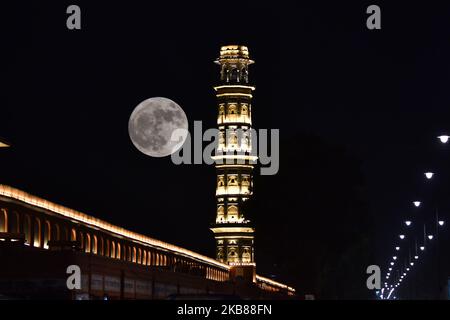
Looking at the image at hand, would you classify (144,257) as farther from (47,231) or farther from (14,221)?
(14,221)

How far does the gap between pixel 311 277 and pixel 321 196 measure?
8772 millimetres

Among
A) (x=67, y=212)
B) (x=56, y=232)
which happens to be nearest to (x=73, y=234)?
(x=67, y=212)

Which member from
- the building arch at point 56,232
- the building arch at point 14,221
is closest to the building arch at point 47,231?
the building arch at point 56,232

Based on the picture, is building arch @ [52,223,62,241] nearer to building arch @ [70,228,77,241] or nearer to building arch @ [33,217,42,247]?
building arch @ [33,217,42,247]

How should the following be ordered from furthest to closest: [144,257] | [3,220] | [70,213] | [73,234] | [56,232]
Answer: [144,257]
[73,234]
[70,213]
[56,232]
[3,220]

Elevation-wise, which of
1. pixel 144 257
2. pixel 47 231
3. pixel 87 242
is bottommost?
pixel 47 231

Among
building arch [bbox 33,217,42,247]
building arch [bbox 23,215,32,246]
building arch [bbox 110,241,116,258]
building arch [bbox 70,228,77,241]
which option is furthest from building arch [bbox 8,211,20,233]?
building arch [bbox 110,241,116,258]

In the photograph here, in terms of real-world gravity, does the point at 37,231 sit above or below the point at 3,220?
above

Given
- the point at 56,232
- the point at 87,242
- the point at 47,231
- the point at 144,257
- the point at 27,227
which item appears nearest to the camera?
the point at 27,227

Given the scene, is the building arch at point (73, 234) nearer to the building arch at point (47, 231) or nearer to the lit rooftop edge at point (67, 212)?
the lit rooftop edge at point (67, 212)

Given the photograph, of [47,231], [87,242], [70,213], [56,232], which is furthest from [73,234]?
[47,231]

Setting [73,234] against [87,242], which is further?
[87,242]

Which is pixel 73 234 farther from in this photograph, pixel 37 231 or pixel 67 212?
pixel 37 231
